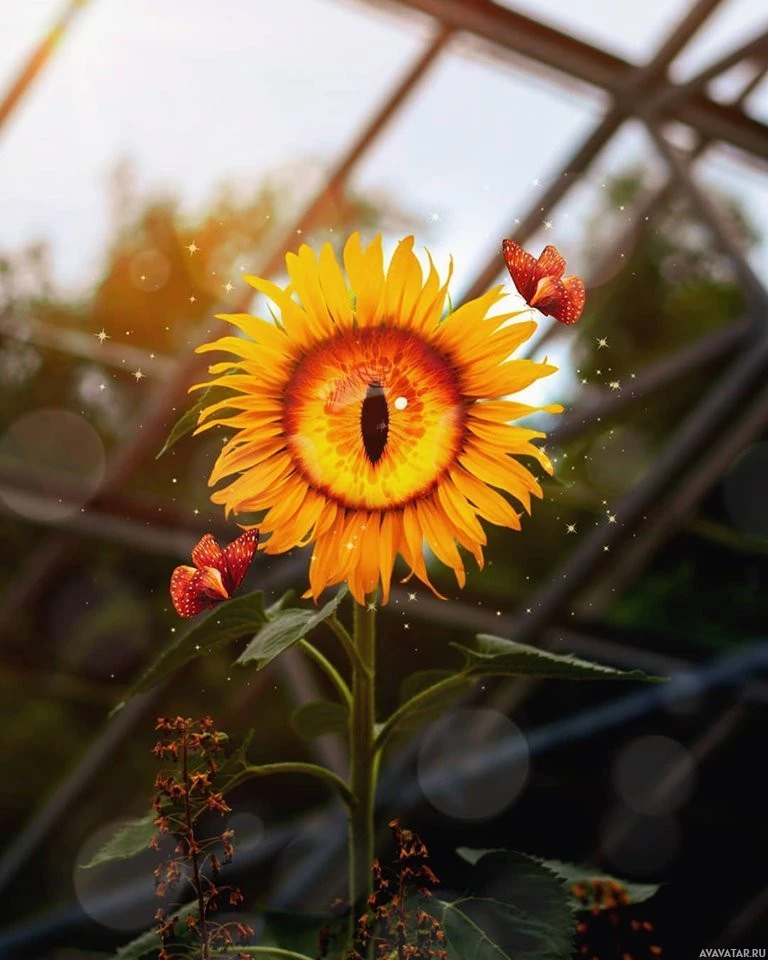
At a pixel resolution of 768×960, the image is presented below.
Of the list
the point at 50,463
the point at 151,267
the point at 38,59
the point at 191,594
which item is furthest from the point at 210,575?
the point at 50,463

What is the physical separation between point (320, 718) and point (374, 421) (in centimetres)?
14

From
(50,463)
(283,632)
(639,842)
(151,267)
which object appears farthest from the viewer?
(639,842)

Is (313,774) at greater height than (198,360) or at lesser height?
lesser

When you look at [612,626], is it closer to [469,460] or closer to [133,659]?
[133,659]

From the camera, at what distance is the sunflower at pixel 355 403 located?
0.39 metres

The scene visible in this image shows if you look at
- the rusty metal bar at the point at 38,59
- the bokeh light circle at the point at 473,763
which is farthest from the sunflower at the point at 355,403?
the bokeh light circle at the point at 473,763

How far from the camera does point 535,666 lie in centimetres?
37

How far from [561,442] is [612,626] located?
34cm

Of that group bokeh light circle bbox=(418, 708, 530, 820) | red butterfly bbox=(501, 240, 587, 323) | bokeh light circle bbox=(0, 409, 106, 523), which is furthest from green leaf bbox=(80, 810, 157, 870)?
bokeh light circle bbox=(418, 708, 530, 820)

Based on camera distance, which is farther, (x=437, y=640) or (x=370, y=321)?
(x=437, y=640)

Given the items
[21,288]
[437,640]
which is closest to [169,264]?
[21,288]

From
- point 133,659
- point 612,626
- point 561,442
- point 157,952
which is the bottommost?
point 157,952

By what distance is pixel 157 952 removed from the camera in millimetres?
376

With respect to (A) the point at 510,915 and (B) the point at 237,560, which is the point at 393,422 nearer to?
(B) the point at 237,560
